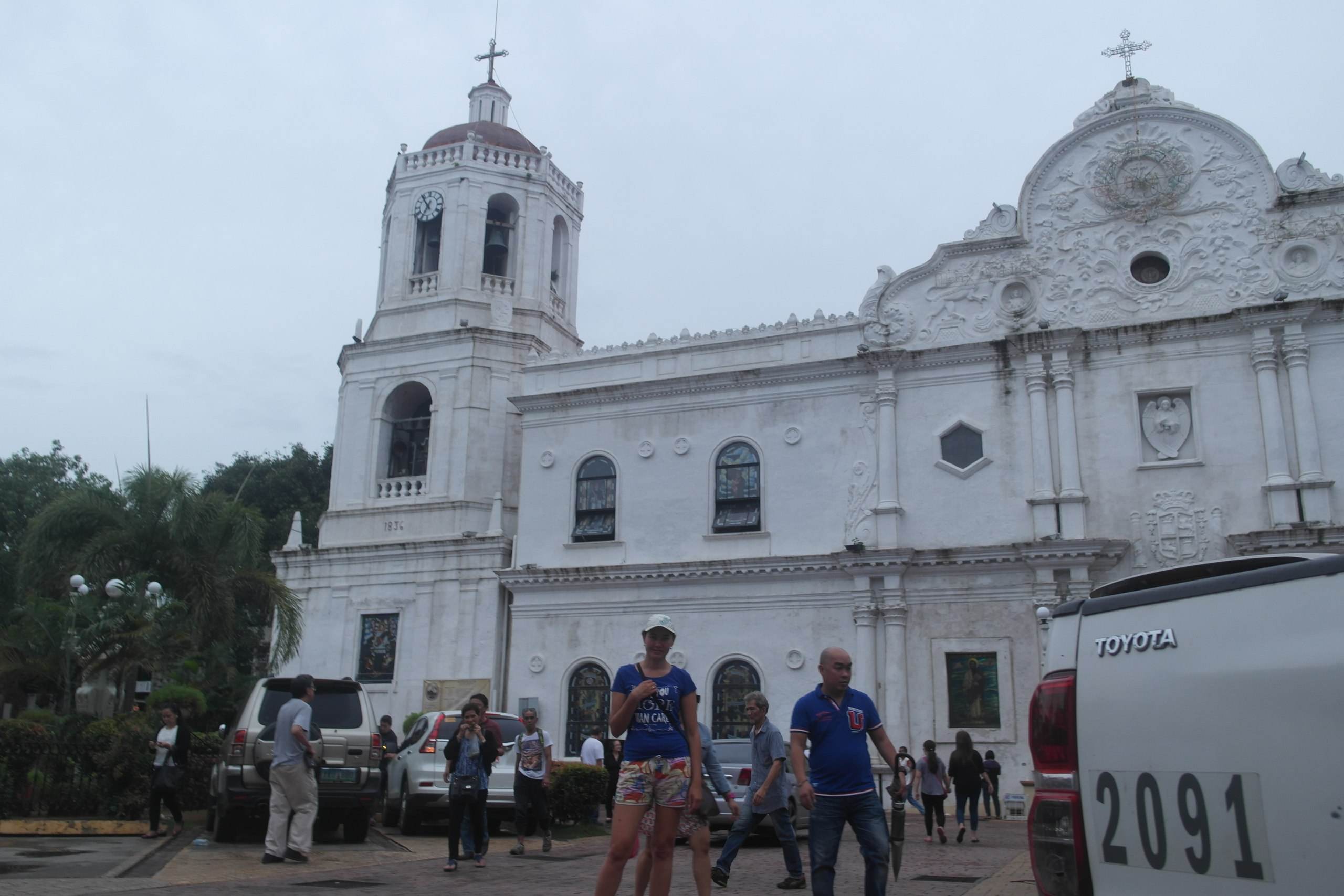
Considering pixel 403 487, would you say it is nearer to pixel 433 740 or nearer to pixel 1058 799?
pixel 433 740

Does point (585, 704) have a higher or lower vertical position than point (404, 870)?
higher

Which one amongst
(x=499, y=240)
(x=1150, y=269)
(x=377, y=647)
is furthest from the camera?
(x=499, y=240)

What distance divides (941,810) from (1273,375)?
1088cm

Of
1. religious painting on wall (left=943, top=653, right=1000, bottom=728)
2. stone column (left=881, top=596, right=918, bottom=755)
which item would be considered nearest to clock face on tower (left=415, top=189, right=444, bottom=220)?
stone column (left=881, top=596, right=918, bottom=755)

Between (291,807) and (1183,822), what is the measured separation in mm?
9177

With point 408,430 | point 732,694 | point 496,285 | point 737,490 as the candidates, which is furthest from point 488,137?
point 732,694

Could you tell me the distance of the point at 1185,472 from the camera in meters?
20.5

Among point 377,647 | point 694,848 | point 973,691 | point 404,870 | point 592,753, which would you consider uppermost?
point 377,647

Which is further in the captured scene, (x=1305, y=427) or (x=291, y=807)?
(x=1305, y=427)

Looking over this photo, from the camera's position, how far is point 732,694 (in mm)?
22906

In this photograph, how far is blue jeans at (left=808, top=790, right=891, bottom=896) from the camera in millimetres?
6570

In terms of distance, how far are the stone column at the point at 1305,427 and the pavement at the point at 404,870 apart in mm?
9622

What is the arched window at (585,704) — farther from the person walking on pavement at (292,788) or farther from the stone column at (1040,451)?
the person walking on pavement at (292,788)

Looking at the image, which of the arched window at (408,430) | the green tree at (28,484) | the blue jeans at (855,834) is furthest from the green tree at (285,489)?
the blue jeans at (855,834)
